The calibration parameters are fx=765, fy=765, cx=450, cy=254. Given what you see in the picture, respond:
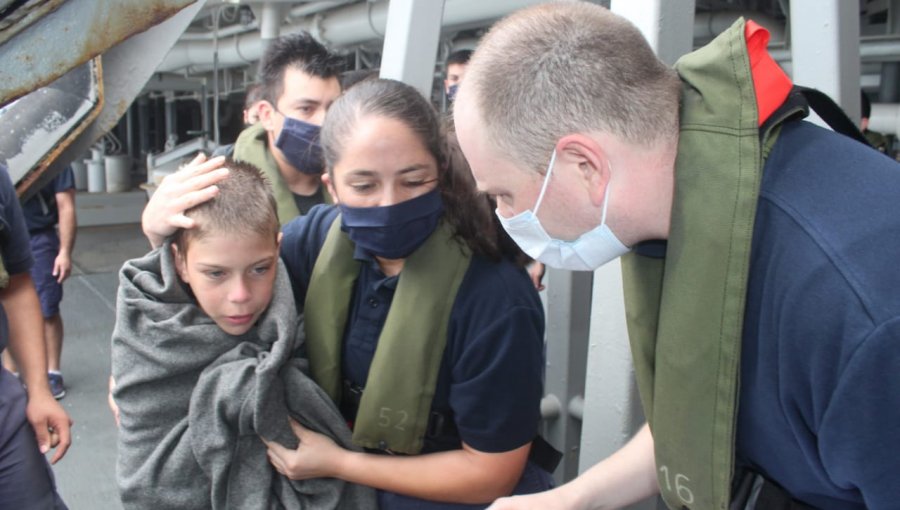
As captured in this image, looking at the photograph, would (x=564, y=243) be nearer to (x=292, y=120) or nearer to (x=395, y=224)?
(x=395, y=224)

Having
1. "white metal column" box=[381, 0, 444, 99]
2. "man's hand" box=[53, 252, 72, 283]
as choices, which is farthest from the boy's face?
"man's hand" box=[53, 252, 72, 283]

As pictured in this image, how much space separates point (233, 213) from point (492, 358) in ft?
1.94

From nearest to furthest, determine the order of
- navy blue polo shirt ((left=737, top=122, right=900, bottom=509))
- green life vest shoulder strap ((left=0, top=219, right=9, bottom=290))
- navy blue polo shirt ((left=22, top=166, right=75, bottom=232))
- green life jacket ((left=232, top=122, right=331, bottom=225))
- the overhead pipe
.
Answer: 1. navy blue polo shirt ((left=737, top=122, right=900, bottom=509))
2. green life vest shoulder strap ((left=0, top=219, right=9, bottom=290))
3. green life jacket ((left=232, top=122, right=331, bottom=225))
4. navy blue polo shirt ((left=22, top=166, right=75, bottom=232))
5. the overhead pipe

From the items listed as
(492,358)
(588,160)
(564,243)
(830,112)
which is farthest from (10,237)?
(830,112)

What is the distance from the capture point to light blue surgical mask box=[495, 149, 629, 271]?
106 centimetres

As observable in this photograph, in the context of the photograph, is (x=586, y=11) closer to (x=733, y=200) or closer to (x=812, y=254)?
(x=733, y=200)

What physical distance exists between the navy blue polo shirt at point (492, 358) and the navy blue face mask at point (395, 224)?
0.40 ft

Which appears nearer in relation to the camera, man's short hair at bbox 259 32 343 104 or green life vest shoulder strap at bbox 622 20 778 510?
green life vest shoulder strap at bbox 622 20 778 510

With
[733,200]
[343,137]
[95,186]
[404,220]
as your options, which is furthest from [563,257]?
[95,186]

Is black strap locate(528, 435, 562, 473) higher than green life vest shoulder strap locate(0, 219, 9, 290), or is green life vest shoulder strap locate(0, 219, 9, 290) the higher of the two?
green life vest shoulder strap locate(0, 219, 9, 290)

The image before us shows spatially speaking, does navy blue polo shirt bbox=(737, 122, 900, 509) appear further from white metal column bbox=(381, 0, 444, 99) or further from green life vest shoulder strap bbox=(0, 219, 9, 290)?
green life vest shoulder strap bbox=(0, 219, 9, 290)

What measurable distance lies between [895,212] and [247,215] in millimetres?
1141

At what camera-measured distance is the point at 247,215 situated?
1538 millimetres

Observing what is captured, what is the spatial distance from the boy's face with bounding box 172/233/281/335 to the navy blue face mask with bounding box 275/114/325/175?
860mm
